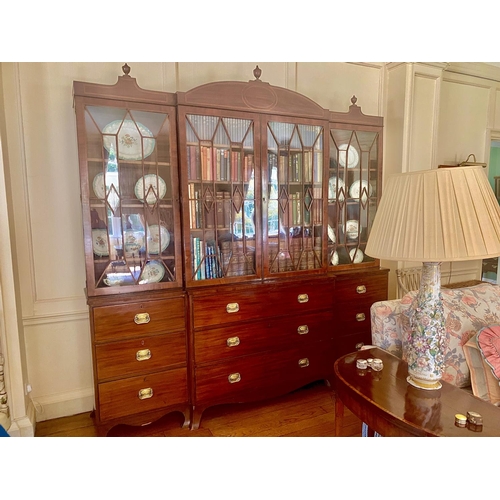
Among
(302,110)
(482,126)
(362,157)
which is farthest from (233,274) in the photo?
(482,126)

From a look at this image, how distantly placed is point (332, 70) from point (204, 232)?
1861mm

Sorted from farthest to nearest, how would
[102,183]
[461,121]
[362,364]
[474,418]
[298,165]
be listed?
[461,121]
[298,165]
[102,183]
[362,364]
[474,418]

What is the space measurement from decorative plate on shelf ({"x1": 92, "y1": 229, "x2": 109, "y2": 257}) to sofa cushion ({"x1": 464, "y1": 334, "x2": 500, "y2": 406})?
76.6 inches

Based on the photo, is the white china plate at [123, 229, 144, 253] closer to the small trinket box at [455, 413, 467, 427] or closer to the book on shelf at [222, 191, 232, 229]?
the book on shelf at [222, 191, 232, 229]

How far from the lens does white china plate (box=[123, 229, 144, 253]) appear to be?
77.7 inches

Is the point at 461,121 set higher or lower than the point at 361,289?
higher

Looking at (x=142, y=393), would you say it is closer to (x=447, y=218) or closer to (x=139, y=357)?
(x=139, y=357)

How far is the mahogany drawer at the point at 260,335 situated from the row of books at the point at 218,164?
3.13 feet

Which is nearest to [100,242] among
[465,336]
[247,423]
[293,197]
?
[293,197]

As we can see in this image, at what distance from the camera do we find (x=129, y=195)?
1.96 m

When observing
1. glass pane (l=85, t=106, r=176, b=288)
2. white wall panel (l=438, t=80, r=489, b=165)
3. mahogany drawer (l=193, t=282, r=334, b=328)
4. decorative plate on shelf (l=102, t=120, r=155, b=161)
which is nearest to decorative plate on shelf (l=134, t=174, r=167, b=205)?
glass pane (l=85, t=106, r=176, b=288)

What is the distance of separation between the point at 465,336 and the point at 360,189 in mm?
1348

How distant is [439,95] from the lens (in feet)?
9.82

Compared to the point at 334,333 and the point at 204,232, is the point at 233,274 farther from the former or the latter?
the point at 334,333
